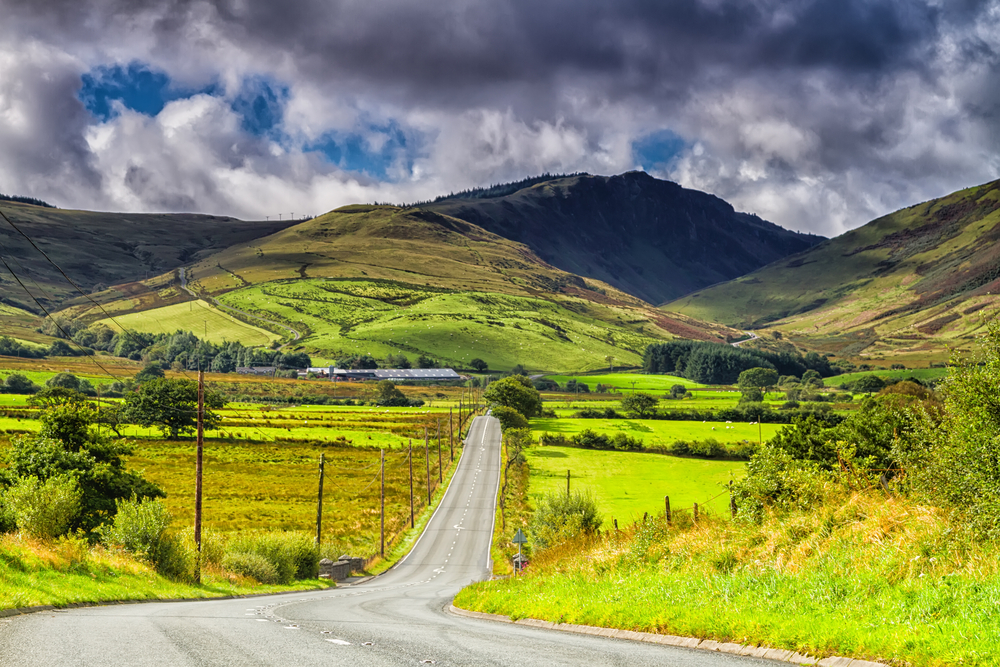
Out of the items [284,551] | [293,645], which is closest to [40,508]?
[284,551]

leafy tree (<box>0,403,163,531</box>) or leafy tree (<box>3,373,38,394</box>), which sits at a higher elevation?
leafy tree (<box>3,373,38,394</box>)

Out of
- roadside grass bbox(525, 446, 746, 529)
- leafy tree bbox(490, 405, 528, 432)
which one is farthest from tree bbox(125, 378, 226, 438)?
roadside grass bbox(525, 446, 746, 529)

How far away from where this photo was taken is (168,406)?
12925cm

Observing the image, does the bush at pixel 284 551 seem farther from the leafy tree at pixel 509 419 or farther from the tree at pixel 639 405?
the tree at pixel 639 405

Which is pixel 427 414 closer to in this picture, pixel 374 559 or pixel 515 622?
pixel 374 559

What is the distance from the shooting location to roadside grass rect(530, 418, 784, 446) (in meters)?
145

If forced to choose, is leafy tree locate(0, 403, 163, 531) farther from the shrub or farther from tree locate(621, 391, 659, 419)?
tree locate(621, 391, 659, 419)

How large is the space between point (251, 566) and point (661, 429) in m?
→ 124

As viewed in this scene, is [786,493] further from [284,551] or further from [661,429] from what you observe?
[661,429]

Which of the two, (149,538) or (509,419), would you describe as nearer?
(149,538)

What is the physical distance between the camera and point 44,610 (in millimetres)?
19141

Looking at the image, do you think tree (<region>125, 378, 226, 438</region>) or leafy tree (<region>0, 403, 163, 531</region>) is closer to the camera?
leafy tree (<region>0, 403, 163, 531</region>)

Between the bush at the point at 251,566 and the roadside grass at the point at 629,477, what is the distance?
3951cm

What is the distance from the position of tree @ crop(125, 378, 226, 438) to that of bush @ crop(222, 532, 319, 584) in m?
80.8
